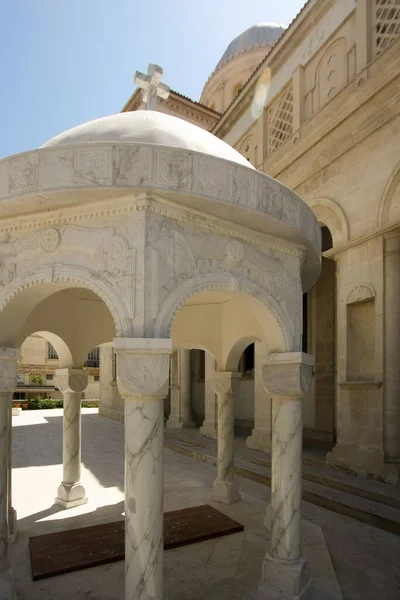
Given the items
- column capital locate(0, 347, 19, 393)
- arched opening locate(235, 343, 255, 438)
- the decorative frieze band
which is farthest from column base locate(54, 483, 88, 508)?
arched opening locate(235, 343, 255, 438)

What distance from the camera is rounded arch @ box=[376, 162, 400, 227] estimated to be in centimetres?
812

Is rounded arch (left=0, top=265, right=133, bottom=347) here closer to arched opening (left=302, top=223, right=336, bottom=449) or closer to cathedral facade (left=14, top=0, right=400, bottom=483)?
cathedral facade (left=14, top=0, right=400, bottom=483)

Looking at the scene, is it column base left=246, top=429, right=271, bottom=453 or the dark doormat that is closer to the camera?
the dark doormat

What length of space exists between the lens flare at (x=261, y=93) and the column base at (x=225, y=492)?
967 cm

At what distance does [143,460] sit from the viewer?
3.46m

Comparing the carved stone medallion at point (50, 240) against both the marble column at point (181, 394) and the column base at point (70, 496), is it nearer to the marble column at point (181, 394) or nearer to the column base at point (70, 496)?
the column base at point (70, 496)

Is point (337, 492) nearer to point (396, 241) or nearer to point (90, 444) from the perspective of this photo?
point (396, 241)

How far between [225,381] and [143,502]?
3.94 meters

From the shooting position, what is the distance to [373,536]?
600cm

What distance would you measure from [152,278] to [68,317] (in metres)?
4.02

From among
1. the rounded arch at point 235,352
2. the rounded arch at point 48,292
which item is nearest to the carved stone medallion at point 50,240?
the rounded arch at point 48,292

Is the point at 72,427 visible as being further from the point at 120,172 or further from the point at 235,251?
the point at 120,172

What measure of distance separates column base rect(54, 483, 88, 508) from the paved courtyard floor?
112mm

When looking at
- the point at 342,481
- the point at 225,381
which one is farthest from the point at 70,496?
the point at 342,481
